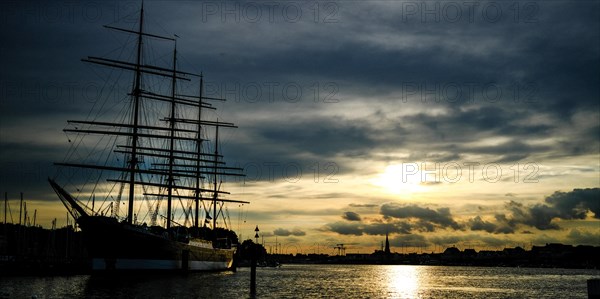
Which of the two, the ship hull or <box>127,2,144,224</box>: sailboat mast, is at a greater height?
<box>127,2,144,224</box>: sailboat mast

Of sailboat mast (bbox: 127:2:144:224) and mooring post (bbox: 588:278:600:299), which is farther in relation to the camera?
sailboat mast (bbox: 127:2:144:224)

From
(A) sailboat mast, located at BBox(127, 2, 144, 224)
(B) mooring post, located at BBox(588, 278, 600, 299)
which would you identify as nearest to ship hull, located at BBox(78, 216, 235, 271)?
(A) sailboat mast, located at BBox(127, 2, 144, 224)

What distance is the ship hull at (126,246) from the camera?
77625 millimetres

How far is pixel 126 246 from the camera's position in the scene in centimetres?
7944

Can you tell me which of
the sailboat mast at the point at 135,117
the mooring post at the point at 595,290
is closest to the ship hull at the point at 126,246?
the sailboat mast at the point at 135,117

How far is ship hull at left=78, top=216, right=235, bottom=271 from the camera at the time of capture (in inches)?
3056

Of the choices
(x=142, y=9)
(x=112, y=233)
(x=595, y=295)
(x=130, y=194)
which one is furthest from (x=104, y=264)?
(x=595, y=295)

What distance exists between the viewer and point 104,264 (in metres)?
78.1

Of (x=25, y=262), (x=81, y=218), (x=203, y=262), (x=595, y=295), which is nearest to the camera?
(x=595, y=295)

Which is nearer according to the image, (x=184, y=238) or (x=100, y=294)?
(x=100, y=294)

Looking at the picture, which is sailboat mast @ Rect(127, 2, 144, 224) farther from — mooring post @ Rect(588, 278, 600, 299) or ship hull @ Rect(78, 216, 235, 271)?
mooring post @ Rect(588, 278, 600, 299)

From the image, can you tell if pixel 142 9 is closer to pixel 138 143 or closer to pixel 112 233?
pixel 138 143

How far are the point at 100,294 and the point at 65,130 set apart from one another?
30.9 m

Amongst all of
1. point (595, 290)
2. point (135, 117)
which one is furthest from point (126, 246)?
point (595, 290)
